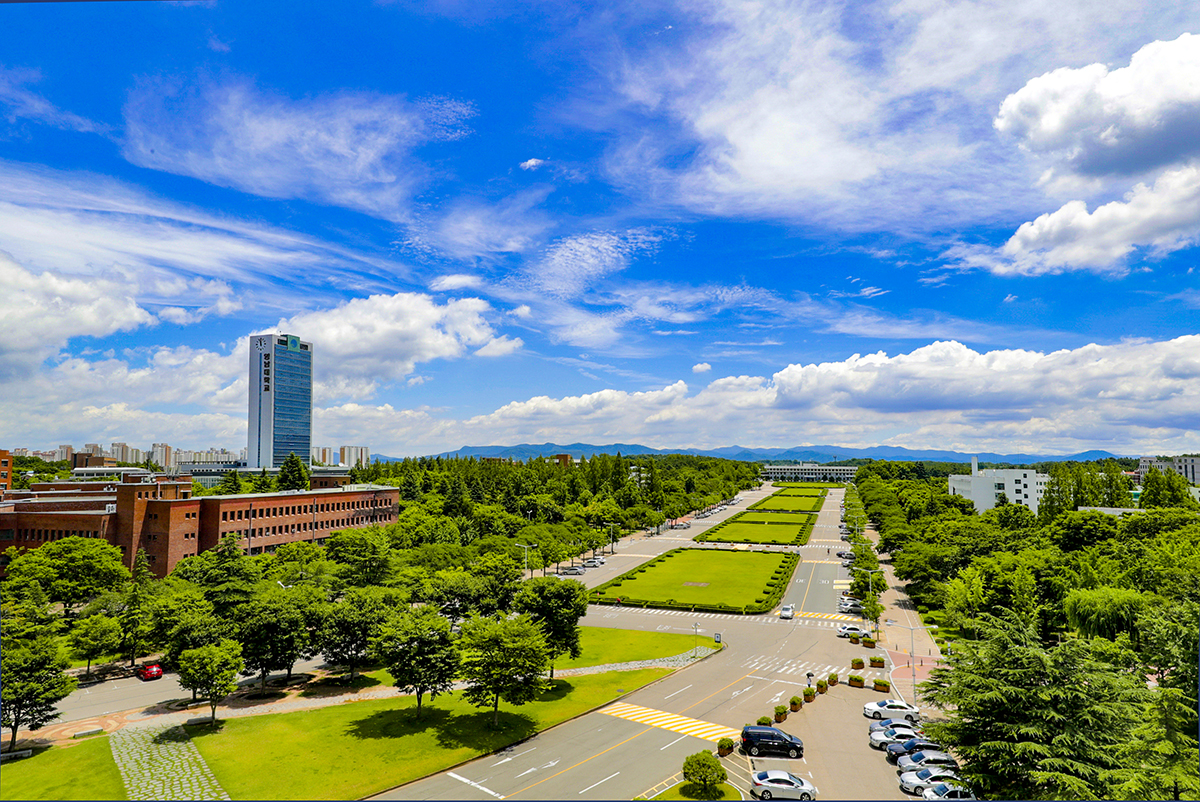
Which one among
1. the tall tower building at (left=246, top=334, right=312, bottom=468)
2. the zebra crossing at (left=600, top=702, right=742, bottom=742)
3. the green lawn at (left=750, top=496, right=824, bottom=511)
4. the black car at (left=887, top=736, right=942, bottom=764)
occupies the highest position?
the tall tower building at (left=246, top=334, right=312, bottom=468)

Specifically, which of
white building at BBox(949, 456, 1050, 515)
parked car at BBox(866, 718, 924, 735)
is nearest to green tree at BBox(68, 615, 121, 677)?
parked car at BBox(866, 718, 924, 735)

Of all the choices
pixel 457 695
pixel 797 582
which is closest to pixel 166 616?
pixel 457 695

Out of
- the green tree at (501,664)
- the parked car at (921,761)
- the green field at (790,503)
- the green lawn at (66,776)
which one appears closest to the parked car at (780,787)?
the parked car at (921,761)

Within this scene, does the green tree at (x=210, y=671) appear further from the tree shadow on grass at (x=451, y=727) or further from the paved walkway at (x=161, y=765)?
the tree shadow on grass at (x=451, y=727)

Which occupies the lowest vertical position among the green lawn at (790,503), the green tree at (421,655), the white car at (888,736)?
the green lawn at (790,503)

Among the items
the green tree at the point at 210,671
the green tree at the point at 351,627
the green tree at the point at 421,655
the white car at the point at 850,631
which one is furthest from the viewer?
the white car at the point at 850,631

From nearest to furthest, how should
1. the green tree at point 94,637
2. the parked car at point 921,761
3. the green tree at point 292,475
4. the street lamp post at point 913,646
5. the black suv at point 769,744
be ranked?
the parked car at point 921,761 < the black suv at point 769,744 < the street lamp post at point 913,646 < the green tree at point 94,637 < the green tree at point 292,475

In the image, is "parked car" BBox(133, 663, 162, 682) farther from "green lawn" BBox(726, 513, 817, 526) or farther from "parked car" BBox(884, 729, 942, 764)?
"green lawn" BBox(726, 513, 817, 526)
